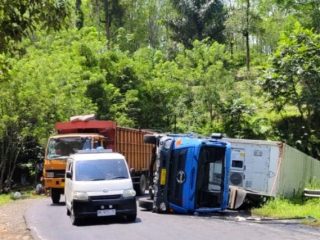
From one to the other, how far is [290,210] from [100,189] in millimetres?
6672

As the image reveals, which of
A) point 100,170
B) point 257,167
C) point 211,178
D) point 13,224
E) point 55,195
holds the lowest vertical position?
point 13,224

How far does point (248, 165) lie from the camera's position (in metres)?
21.0

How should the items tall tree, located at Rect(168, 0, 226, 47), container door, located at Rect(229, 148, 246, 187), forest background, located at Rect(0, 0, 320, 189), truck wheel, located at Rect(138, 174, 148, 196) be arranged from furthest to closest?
tall tree, located at Rect(168, 0, 226, 47), forest background, located at Rect(0, 0, 320, 189), truck wheel, located at Rect(138, 174, 148, 196), container door, located at Rect(229, 148, 246, 187)

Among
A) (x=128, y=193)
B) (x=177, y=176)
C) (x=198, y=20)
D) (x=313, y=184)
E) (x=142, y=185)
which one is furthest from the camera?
(x=198, y=20)

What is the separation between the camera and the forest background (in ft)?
99.6

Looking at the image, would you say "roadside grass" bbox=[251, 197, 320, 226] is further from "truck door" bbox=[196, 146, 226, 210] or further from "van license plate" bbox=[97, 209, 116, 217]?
"van license plate" bbox=[97, 209, 116, 217]

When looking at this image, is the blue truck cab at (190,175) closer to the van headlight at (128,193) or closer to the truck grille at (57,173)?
the van headlight at (128,193)

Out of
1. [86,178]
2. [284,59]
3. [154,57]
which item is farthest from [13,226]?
[154,57]

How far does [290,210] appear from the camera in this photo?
18156 mm

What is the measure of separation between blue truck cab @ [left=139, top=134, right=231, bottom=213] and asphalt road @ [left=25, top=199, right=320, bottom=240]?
0.64 m

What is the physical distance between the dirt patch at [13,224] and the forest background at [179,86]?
22.1 ft

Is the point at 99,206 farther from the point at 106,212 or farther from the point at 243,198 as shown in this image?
the point at 243,198

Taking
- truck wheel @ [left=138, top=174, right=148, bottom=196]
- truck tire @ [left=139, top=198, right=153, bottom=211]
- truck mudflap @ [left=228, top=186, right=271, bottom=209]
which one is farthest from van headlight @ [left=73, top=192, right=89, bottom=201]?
truck wheel @ [left=138, top=174, right=148, bottom=196]

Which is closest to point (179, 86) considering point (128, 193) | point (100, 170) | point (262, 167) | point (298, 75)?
point (298, 75)
